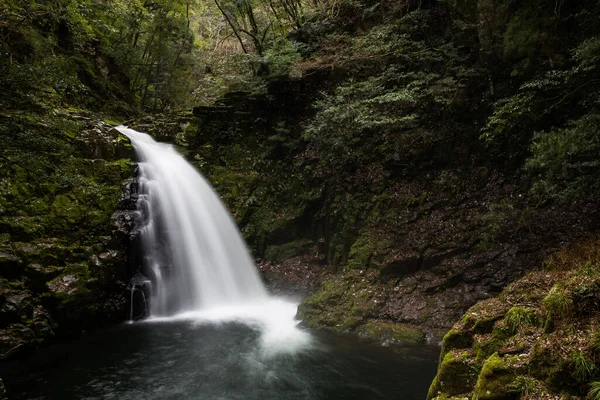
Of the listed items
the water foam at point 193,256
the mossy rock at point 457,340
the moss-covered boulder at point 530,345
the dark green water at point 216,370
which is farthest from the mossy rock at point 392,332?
the mossy rock at point 457,340

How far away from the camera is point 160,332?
9133mm

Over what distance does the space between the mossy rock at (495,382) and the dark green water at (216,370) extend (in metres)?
2.56

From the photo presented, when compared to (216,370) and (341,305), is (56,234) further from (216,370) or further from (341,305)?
(341,305)

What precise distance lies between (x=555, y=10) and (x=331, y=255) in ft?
28.0

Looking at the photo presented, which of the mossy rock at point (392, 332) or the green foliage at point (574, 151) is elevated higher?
the green foliage at point (574, 151)

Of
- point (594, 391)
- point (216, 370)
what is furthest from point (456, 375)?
A: point (216, 370)

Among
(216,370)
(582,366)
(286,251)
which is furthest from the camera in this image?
(286,251)

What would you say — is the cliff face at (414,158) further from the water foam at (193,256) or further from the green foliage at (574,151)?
the water foam at (193,256)

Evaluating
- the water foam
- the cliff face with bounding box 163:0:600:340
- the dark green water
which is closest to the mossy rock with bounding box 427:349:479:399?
the dark green water

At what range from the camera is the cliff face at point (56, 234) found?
749cm

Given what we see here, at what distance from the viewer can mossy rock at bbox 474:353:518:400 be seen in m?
3.39

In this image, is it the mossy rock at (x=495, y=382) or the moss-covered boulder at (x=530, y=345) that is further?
the mossy rock at (x=495, y=382)

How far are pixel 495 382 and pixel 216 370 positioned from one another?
18.0 feet

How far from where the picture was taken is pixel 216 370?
7.13 m
